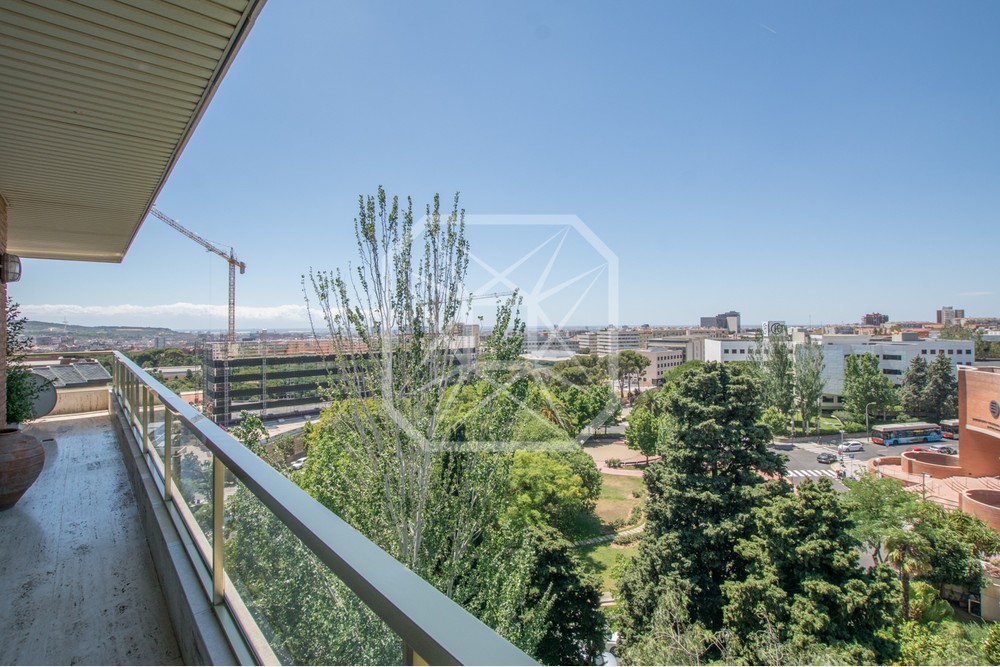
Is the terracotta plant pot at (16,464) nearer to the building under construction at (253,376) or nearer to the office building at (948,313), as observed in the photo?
the building under construction at (253,376)

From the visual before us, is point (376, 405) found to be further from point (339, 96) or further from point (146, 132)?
point (339, 96)

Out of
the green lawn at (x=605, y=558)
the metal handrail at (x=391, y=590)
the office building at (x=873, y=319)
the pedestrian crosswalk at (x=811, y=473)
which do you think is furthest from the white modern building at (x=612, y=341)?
the office building at (x=873, y=319)

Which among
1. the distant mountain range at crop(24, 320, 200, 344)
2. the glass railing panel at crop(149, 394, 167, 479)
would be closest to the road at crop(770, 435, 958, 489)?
the glass railing panel at crop(149, 394, 167, 479)

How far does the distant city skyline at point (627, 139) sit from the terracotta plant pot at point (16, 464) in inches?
77.7

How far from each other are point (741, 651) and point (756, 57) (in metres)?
24.1

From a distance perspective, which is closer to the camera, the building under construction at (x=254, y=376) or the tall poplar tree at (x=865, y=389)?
the building under construction at (x=254, y=376)

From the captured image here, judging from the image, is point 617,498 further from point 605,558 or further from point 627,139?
point 627,139

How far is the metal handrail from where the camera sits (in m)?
0.39

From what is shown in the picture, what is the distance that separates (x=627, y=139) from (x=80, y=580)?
24222 millimetres

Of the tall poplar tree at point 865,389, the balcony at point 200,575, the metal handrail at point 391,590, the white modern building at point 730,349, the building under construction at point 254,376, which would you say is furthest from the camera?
the white modern building at point 730,349

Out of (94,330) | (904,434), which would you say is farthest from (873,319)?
(94,330)

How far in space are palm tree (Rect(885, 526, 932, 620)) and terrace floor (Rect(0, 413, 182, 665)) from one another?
52.0 ft

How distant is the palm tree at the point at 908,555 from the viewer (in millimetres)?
11172

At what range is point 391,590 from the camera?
1.64 ft
